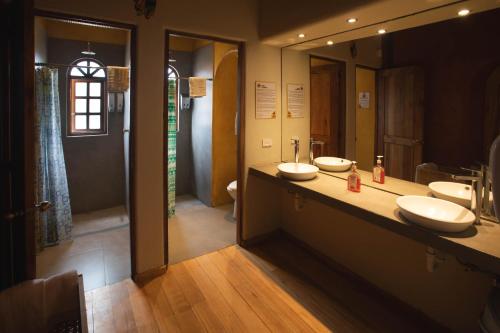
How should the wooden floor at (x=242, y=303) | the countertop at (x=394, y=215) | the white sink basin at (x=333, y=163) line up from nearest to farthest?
the countertop at (x=394, y=215) < the wooden floor at (x=242, y=303) < the white sink basin at (x=333, y=163)

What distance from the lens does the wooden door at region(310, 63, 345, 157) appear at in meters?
2.62

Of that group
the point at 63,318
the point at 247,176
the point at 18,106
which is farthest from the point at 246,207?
the point at 18,106

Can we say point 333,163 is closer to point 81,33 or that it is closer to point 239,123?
point 239,123

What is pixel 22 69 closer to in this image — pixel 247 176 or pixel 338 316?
pixel 247 176

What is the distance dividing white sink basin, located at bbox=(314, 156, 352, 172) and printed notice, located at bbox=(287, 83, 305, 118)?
22.1 inches

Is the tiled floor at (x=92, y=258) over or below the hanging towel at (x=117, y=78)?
below

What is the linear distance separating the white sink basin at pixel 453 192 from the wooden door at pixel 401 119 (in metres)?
0.20

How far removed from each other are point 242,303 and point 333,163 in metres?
1.43

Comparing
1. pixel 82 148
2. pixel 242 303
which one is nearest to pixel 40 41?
pixel 82 148

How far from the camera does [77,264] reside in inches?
104

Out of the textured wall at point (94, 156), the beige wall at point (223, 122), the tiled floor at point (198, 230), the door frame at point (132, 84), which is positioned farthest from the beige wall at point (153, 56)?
the textured wall at point (94, 156)

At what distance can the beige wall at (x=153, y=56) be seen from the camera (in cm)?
211

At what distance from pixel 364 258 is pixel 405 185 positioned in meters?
0.67

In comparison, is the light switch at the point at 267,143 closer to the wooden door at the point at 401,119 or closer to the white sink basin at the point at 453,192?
the wooden door at the point at 401,119
